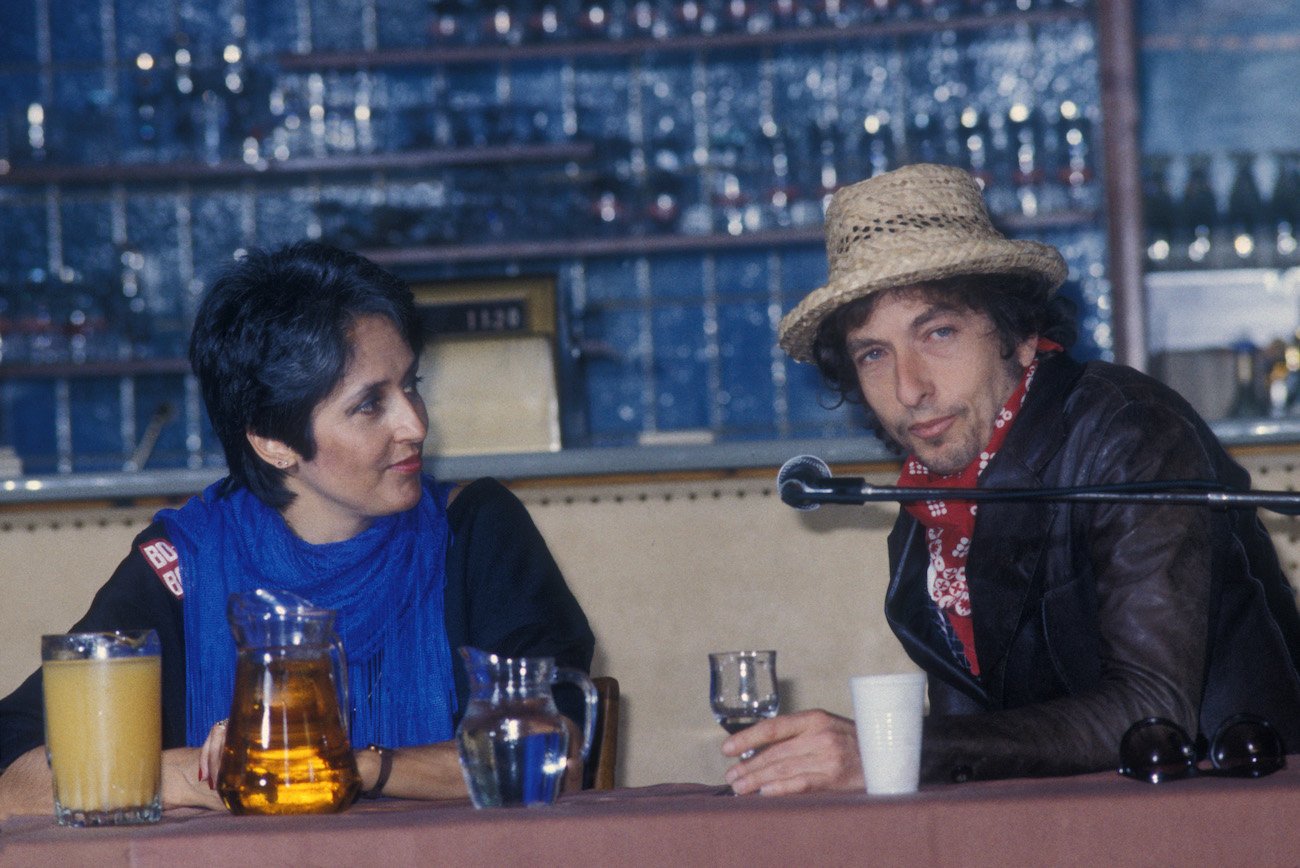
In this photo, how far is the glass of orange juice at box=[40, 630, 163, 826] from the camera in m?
1.16

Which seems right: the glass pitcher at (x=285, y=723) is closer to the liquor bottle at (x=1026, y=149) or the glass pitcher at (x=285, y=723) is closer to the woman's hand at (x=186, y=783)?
the woman's hand at (x=186, y=783)

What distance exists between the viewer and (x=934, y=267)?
1.82 metres

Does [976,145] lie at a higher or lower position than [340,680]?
higher

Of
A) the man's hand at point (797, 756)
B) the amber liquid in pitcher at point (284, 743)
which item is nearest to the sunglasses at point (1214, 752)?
the man's hand at point (797, 756)

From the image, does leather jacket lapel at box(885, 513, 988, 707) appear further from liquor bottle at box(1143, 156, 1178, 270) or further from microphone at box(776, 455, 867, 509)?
liquor bottle at box(1143, 156, 1178, 270)

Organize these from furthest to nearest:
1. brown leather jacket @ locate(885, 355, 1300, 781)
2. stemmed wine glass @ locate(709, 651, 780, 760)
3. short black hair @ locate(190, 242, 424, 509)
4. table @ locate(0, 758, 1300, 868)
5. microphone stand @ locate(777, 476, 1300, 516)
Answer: short black hair @ locate(190, 242, 424, 509)
brown leather jacket @ locate(885, 355, 1300, 781)
stemmed wine glass @ locate(709, 651, 780, 760)
microphone stand @ locate(777, 476, 1300, 516)
table @ locate(0, 758, 1300, 868)

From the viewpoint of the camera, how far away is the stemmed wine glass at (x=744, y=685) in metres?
1.31

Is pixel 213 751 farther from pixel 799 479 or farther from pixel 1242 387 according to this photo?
pixel 1242 387

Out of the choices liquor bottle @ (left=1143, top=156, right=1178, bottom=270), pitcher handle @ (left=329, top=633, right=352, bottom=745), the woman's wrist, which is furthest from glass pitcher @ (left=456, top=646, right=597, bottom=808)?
liquor bottle @ (left=1143, top=156, right=1178, bottom=270)

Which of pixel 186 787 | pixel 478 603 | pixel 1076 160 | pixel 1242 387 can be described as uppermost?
pixel 1076 160

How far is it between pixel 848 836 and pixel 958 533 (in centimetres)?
95

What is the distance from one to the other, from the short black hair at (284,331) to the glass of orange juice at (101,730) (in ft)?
2.28

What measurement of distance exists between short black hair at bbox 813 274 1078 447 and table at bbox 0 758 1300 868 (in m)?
0.95

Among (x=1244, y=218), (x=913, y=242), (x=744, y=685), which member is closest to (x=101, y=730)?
(x=744, y=685)
